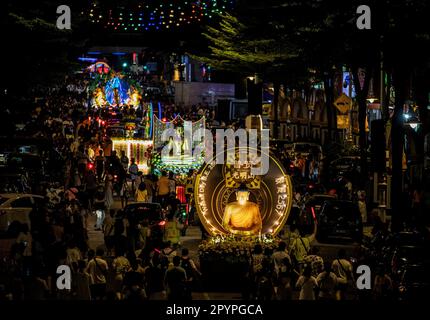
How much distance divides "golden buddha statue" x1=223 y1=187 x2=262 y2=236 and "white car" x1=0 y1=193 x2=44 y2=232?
6100 millimetres

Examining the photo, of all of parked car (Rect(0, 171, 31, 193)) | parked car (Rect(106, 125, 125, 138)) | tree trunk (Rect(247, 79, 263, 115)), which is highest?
tree trunk (Rect(247, 79, 263, 115))

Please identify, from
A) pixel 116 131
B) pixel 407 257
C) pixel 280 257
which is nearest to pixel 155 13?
pixel 116 131

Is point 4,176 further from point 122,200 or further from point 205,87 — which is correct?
point 205,87

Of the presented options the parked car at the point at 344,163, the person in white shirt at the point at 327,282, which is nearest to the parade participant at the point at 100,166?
the parked car at the point at 344,163

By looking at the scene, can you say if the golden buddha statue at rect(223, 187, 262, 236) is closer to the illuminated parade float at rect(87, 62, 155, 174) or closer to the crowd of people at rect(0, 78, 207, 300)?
the crowd of people at rect(0, 78, 207, 300)

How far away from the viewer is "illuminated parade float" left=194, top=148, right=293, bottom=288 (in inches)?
850

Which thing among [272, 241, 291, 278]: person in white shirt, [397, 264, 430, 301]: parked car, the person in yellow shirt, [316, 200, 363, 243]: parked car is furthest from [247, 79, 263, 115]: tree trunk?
[397, 264, 430, 301]: parked car

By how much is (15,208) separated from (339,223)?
863 cm

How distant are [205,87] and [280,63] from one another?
3435 centimetres

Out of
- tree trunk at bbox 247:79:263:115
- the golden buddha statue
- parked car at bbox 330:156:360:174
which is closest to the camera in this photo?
the golden buddha statue

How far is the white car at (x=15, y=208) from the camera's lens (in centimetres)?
2586

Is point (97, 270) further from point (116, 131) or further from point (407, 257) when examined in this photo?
point (116, 131)

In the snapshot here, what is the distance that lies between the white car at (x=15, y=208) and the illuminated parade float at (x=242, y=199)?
514 cm

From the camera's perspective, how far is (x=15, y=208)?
26.2 meters
